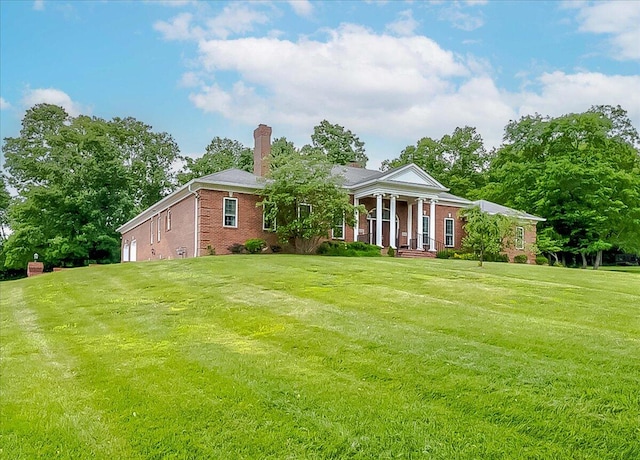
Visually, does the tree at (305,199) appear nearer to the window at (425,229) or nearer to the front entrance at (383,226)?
the front entrance at (383,226)

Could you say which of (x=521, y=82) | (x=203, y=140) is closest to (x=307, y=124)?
(x=203, y=140)

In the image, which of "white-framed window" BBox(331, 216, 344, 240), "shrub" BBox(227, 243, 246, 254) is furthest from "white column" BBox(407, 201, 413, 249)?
"shrub" BBox(227, 243, 246, 254)

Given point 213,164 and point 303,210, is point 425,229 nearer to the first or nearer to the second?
point 303,210

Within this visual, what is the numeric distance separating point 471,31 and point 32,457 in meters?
16.7

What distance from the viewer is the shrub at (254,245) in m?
23.8

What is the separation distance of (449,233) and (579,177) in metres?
11.5

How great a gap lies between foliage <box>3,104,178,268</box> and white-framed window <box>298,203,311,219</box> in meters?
20.4

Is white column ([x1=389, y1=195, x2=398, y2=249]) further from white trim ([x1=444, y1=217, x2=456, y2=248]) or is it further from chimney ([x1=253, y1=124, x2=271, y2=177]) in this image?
chimney ([x1=253, y1=124, x2=271, y2=177])

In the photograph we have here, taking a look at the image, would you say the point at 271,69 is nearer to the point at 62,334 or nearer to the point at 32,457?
the point at 62,334

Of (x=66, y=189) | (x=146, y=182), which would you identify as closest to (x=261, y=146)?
(x=66, y=189)

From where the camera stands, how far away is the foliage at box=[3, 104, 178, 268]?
3781cm

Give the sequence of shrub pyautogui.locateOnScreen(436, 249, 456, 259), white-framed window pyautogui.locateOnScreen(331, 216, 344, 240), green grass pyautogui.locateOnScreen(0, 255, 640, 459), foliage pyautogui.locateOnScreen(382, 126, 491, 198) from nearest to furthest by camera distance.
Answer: green grass pyautogui.locateOnScreen(0, 255, 640, 459)
white-framed window pyautogui.locateOnScreen(331, 216, 344, 240)
shrub pyautogui.locateOnScreen(436, 249, 456, 259)
foliage pyautogui.locateOnScreen(382, 126, 491, 198)

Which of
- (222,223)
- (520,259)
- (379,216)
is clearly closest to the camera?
(222,223)

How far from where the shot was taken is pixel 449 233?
31219 mm
